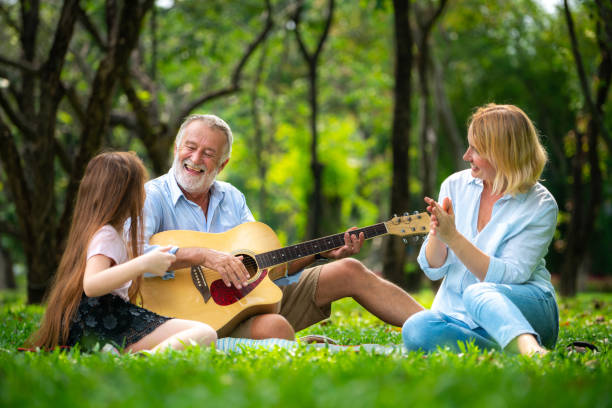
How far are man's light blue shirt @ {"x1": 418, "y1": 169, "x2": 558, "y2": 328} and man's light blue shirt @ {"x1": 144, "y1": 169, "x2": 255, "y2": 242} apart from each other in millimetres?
1510

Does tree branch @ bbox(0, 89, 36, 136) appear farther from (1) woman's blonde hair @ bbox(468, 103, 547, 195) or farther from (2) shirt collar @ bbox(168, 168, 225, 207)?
(1) woman's blonde hair @ bbox(468, 103, 547, 195)

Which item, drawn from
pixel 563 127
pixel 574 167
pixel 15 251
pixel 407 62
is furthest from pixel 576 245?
pixel 15 251

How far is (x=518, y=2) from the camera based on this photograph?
19578mm

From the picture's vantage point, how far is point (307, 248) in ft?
14.9

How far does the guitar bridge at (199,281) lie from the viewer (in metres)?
4.26

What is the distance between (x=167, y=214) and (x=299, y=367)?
80.2 inches

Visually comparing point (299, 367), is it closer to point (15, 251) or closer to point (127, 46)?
point (127, 46)

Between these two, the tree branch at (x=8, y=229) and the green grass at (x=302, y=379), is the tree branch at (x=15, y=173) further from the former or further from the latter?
the green grass at (x=302, y=379)

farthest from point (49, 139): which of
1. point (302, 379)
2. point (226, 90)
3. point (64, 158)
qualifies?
point (302, 379)

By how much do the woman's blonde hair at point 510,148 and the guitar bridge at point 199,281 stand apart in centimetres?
197

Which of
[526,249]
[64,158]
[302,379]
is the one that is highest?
[64,158]

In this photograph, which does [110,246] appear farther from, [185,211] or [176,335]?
[185,211]

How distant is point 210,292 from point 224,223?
75 centimetres

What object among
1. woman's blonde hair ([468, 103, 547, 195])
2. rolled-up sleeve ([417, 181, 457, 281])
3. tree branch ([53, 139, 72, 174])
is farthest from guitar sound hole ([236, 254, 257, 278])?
tree branch ([53, 139, 72, 174])
